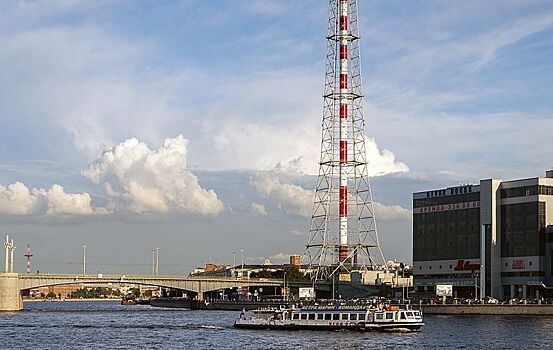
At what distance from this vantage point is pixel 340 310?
137 meters

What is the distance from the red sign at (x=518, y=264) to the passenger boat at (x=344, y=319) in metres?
63.2

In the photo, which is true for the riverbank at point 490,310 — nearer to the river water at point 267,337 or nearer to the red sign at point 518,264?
the river water at point 267,337

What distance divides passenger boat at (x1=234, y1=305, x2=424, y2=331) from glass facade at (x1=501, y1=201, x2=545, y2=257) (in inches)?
2463

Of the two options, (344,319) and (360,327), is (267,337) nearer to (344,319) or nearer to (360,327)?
(344,319)

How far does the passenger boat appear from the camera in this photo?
134 metres

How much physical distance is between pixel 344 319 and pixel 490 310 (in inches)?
1993

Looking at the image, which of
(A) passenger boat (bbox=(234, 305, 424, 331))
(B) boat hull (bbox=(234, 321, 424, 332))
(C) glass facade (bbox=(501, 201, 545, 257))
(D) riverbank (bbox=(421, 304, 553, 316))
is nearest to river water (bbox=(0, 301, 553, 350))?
(B) boat hull (bbox=(234, 321, 424, 332))

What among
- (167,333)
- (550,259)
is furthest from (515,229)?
(167,333)

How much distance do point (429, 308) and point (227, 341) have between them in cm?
7499

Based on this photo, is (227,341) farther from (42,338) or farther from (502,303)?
(502,303)

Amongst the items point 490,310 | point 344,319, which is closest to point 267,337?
point 344,319

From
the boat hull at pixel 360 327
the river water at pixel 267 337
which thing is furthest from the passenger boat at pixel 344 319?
the river water at pixel 267 337

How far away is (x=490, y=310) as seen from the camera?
178750 mm

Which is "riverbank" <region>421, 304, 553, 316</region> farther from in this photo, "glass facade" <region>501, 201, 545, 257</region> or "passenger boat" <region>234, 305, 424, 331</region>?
"passenger boat" <region>234, 305, 424, 331</region>
